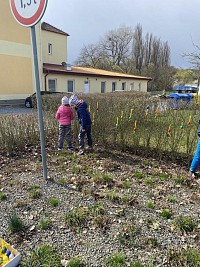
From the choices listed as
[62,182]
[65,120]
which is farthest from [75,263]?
[65,120]

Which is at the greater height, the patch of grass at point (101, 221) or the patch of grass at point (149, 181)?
the patch of grass at point (149, 181)

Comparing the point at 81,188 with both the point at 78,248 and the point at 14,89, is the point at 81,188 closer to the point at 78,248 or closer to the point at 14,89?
the point at 78,248

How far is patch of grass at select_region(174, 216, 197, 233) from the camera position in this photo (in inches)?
99.9

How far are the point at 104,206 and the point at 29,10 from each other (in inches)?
109

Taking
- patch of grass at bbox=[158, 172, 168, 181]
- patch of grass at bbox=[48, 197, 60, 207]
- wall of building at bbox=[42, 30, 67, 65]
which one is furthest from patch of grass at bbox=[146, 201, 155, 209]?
wall of building at bbox=[42, 30, 67, 65]

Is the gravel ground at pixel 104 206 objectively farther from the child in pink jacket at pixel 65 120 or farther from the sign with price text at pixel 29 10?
the sign with price text at pixel 29 10

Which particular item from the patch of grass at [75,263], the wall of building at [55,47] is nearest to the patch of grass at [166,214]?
the patch of grass at [75,263]

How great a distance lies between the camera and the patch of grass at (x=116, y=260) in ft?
6.66

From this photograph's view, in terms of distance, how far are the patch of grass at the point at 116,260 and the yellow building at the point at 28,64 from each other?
62.2 feet

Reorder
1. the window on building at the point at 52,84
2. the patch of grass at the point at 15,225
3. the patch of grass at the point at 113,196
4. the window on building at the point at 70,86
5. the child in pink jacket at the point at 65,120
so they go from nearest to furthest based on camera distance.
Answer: the patch of grass at the point at 15,225, the patch of grass at the point at 113,196, the child in pink jacket at the point at 65,120, the window on building at the point at 52,84, the window on building at the point at 70,86

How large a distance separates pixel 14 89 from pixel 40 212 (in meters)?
18.6

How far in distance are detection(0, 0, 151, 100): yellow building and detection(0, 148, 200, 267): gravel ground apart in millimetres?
16420

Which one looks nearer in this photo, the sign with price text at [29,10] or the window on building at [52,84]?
the sign with price text at [29,10]

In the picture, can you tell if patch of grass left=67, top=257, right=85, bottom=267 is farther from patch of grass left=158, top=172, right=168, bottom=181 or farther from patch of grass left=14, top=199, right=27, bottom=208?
patch of grass left=158, top=172, right=168, bottom=181
